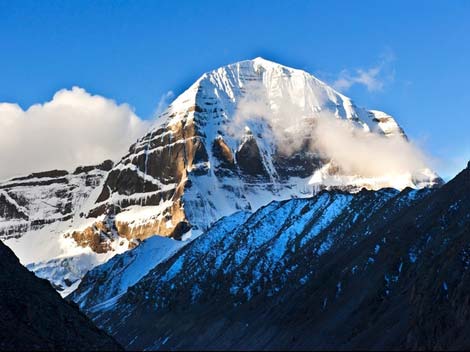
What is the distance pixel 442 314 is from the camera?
128375mm

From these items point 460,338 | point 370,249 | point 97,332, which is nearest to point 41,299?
point 97,332

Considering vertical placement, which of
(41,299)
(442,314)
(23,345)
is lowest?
(23,345)

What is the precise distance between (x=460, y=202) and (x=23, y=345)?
10439 cm

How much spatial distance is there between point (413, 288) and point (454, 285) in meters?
14.1

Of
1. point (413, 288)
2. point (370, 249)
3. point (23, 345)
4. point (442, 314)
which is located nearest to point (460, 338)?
point (442, 314)

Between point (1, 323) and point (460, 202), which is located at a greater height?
point (460, 202)

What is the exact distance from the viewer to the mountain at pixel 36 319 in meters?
96.2

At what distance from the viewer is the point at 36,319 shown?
340 feet

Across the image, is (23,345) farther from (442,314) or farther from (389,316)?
(389,316)

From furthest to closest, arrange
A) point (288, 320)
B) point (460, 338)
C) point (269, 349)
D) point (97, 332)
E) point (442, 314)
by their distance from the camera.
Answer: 1. point (288, 320)
2. point (269, 349)
3. point (442, 314)
4. point (460, 338)
5. point (97, 332)

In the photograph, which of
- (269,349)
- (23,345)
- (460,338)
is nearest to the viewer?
(23,345)

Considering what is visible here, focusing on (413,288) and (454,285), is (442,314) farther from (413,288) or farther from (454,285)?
(413,288)

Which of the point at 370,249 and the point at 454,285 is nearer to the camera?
the point at 454,285

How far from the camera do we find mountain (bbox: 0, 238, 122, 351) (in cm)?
9619
